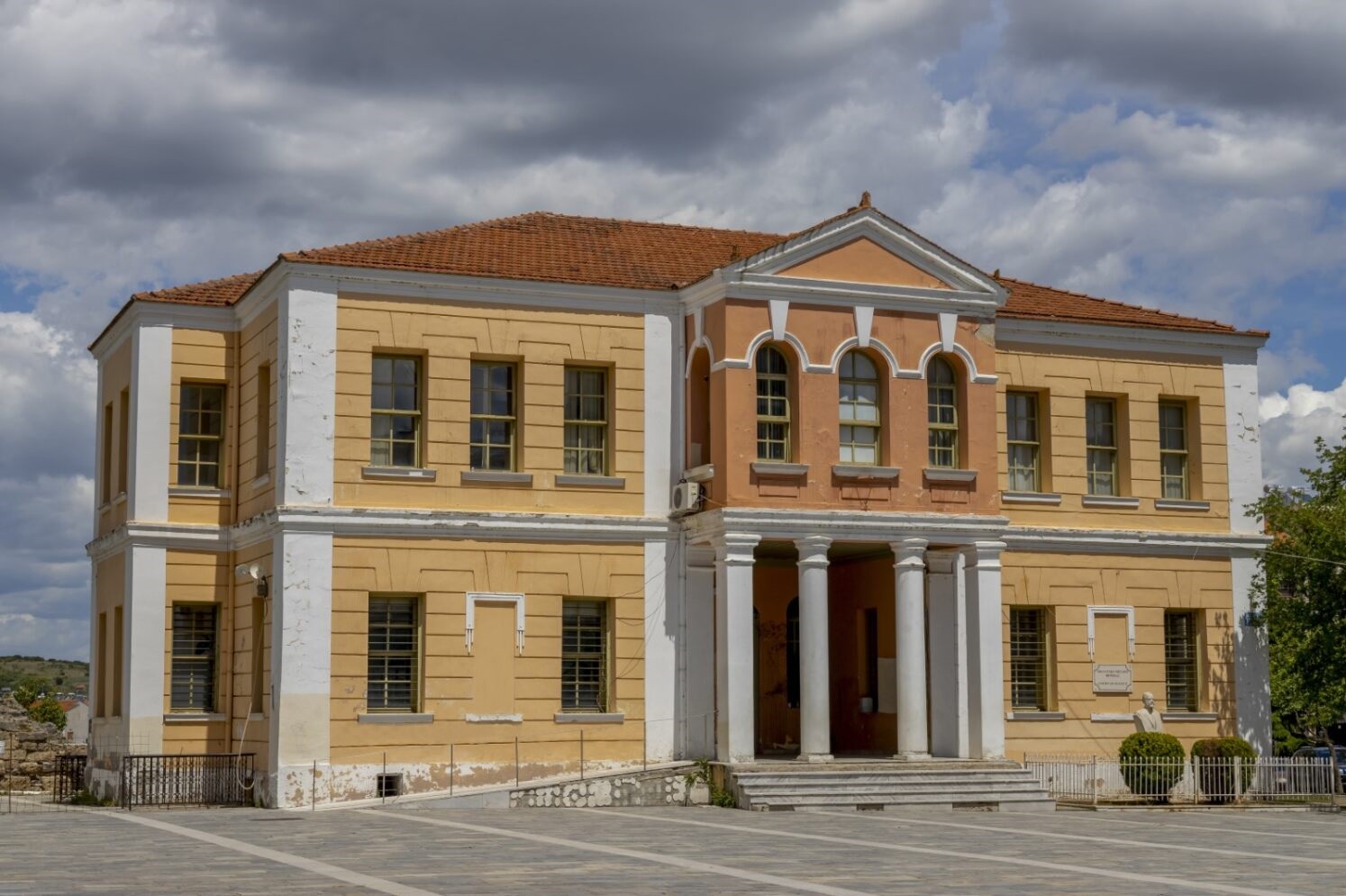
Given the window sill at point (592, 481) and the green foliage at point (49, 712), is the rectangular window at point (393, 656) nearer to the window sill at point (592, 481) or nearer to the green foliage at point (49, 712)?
the window sill at point (592, 481)

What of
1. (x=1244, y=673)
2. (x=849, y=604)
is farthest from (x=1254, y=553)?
(x=849, y=604)

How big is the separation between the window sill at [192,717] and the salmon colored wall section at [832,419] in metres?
9.11

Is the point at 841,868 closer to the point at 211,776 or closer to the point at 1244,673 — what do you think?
the point at 211,776

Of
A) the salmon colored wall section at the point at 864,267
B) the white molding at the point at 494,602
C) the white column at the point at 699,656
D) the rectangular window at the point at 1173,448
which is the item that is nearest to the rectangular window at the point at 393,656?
the white molding at the point at 494,602

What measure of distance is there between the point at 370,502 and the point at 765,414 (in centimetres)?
651

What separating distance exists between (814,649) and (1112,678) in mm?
6658

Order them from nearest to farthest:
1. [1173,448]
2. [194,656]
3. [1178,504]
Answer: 1. [194,656]
2. [1178,504]
3. [1173,448]

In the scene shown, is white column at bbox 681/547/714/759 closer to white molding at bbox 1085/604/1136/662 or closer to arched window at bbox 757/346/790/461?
arched window at bbox 757/346/790/461

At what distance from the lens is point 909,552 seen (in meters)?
29.6

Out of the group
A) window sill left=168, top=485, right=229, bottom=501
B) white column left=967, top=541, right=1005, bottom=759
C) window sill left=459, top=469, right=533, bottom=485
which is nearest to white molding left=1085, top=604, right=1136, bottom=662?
white column left=967, top=541, right=1005, bottom=759

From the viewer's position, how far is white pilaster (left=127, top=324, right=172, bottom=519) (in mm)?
30719

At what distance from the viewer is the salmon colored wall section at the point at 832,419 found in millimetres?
29109

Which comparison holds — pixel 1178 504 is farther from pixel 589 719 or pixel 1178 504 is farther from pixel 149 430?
pixel 149 430

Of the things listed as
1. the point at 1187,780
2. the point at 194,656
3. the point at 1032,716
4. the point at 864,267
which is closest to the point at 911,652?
the point at 1032,716
